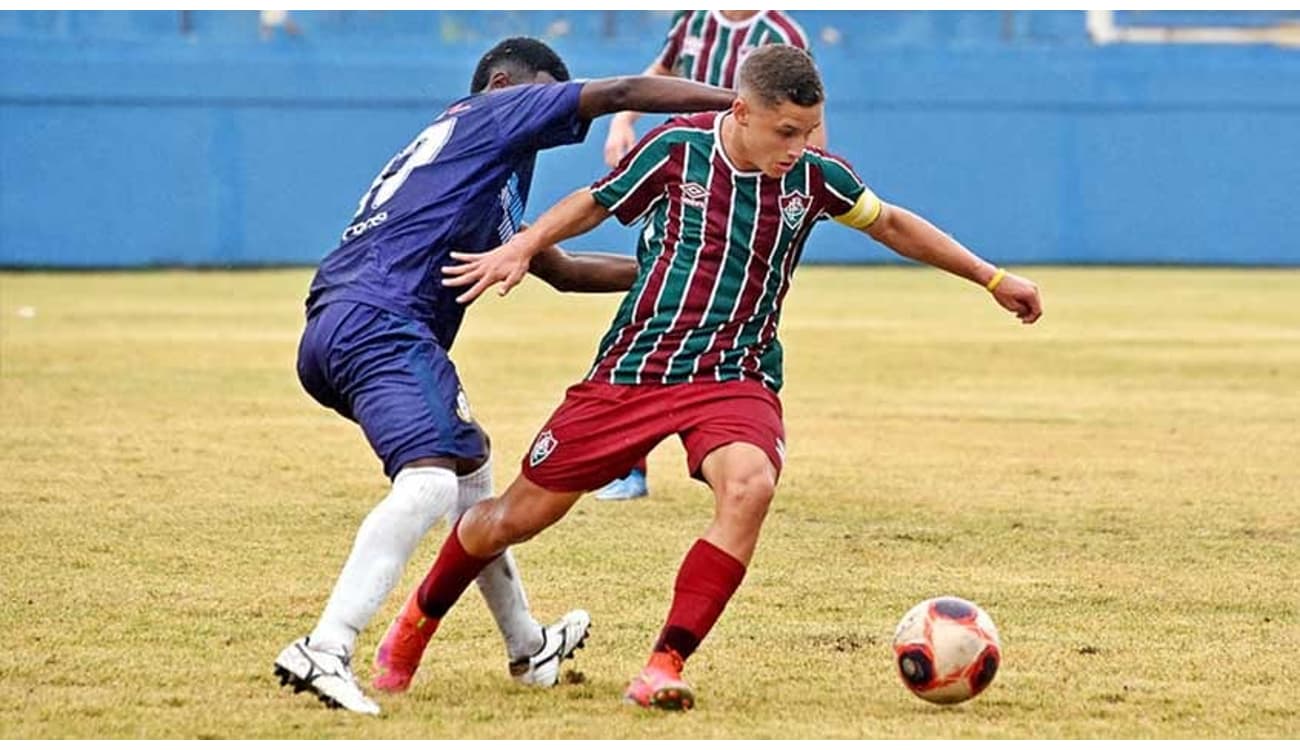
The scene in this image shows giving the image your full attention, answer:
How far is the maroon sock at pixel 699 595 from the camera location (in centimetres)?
565

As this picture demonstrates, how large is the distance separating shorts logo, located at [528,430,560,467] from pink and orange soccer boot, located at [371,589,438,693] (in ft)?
1.64

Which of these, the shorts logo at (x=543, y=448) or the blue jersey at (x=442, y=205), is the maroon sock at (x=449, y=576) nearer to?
the shorts logo at (x=543, y=448)

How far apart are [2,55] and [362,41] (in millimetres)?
4613

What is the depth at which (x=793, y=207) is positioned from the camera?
5.91 m

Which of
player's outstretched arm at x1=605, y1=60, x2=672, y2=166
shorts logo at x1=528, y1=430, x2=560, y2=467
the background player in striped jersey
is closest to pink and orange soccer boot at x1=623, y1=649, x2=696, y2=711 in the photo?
shorts logo at x1=528, y1=430, x2=560, y2=467

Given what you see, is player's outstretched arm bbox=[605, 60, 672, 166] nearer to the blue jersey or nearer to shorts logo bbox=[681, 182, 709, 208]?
the blue jersey

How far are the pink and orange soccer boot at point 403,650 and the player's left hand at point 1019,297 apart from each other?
5.75 feet

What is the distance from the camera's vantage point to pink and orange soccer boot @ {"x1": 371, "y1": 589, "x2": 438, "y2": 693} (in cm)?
588

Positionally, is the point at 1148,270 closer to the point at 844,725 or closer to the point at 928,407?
the point at 928,407

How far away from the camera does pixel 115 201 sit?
2942cm


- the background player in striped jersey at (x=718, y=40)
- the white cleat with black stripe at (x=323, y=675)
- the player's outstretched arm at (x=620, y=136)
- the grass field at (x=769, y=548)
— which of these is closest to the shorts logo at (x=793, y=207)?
the grass field at (x=769, y=548)

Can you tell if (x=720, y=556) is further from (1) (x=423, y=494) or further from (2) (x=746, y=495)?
(1) (x=423, y=494)

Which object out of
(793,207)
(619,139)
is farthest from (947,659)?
(619,139)

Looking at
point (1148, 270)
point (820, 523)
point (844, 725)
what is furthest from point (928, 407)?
point (1148, 270)
